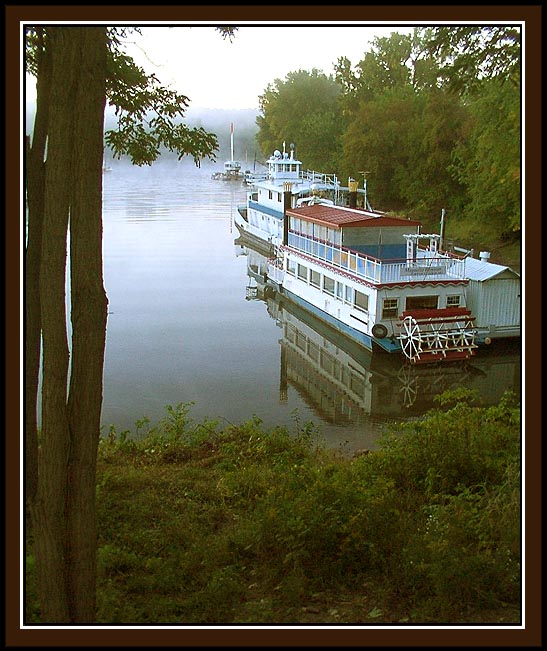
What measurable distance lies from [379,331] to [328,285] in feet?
11.0

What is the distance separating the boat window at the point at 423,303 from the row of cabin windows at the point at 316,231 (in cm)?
311

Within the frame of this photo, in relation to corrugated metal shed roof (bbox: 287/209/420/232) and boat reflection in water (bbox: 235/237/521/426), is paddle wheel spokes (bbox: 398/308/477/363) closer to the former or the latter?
boat reflection in water (bbox: 235/237/521/426)

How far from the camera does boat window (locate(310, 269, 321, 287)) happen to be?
2032 cm

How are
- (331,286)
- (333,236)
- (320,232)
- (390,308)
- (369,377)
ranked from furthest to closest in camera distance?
(320,232), (333,236), (331,286), (390,308), (369,377)

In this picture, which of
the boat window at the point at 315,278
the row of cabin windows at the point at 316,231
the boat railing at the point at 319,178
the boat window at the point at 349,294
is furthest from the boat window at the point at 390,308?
the boat railing at the point at 319,178

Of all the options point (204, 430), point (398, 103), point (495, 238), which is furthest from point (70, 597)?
point (398, 103)

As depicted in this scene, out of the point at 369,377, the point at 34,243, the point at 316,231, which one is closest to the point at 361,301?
the point at 369,377

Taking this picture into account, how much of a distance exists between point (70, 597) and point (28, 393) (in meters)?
1.66

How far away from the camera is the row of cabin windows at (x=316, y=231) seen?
1995cm

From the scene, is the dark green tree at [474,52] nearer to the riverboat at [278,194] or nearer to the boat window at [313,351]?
the boat window at [313,351]

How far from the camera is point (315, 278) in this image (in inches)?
814

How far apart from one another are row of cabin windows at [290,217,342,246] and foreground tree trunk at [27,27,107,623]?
16032mm

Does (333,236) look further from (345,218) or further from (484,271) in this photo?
(484,271)
